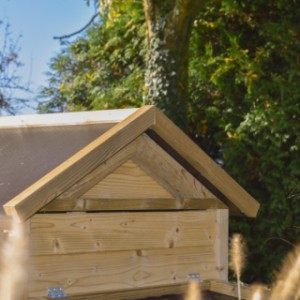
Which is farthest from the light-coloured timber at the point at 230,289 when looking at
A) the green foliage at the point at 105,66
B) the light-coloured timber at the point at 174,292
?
the green foliage at the point at 105,66

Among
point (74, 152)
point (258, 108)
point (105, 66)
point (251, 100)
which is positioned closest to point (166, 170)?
point (74, 152)

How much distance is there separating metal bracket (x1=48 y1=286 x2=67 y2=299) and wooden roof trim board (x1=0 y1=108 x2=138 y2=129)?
39.8 inches

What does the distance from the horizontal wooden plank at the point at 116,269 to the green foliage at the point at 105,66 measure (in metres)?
5.61

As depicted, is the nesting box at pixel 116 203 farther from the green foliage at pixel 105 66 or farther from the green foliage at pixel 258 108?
the green foliage at pixel 105 66

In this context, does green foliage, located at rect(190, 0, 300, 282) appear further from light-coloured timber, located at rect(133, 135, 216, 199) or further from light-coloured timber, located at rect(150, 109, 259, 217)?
light-coloured timber, located at rect(133, 135, 216, 199)

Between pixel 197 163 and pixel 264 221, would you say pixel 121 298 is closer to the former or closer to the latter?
pixel 197 163

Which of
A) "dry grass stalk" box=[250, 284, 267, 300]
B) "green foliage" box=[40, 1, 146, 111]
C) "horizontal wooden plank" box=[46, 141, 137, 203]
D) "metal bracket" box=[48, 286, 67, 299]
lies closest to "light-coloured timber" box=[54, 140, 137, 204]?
"horizontal wooden plank" box=[46, 141, 137, 203]

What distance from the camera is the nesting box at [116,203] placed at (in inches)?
124

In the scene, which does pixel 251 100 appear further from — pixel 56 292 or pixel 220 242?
pixel 56 292

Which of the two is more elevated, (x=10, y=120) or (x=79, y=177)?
(x=10, y=120)

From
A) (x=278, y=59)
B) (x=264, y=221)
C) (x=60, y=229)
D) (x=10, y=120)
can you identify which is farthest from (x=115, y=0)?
(x=60, y=229)

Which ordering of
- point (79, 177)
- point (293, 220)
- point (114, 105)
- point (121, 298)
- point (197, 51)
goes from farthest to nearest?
point (114, 105) < point (197, 51) < point (293, 220) < point (121, 298) < point (79, 177)

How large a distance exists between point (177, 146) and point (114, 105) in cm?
619

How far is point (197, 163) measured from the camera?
371 cm
